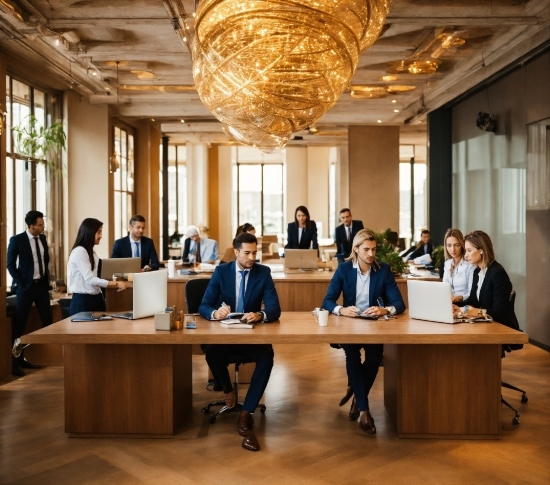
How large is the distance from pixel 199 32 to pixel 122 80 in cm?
825

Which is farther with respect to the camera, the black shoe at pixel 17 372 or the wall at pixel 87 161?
the wall at pixel 87 161

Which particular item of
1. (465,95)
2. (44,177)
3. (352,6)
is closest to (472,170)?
(465,95)

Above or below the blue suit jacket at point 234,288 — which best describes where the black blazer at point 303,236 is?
above

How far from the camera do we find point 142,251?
9.23 m

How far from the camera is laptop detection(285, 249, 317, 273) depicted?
10.3 m

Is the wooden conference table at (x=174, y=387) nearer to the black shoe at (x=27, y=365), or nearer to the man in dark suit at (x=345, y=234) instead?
the black shoe at (x=27, y=365)

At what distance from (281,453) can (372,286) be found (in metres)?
1.69

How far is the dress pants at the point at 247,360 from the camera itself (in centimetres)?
538

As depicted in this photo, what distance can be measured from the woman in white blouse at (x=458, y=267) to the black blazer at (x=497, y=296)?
581 millimetres

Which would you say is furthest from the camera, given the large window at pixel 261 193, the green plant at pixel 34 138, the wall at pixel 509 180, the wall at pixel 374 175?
the large window at pixel 261 193

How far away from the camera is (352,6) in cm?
437

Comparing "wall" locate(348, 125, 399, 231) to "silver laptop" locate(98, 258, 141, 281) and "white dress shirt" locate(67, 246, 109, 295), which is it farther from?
"white dress shirt" locate(67, 246, 109, 295)

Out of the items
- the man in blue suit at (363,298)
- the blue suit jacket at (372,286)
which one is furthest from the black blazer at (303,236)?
the blue suit jacket at (372,286)

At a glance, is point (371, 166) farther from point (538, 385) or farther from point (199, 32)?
point (199, 32)
